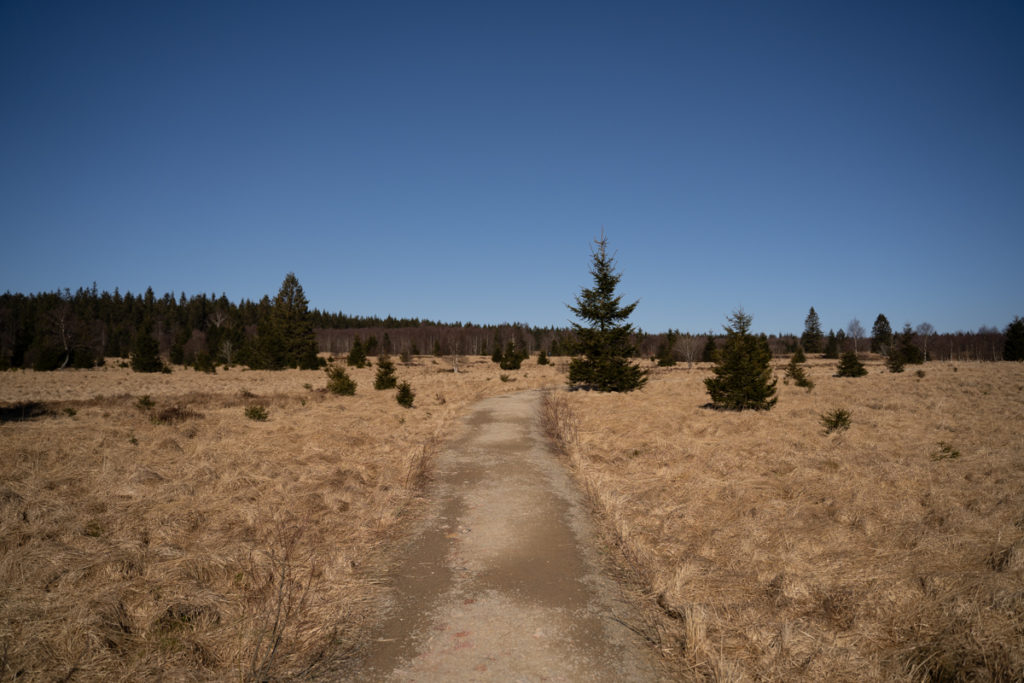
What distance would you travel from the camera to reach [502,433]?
558 inches

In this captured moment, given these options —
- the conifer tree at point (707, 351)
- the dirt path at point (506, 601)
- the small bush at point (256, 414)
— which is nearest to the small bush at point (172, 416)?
the small bush at point (256, 414)

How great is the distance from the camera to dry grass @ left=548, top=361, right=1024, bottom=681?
4367 mm

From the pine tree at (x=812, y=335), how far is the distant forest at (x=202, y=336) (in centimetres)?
377

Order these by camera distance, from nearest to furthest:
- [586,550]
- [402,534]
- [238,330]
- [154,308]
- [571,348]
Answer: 1. [586,550]
2. [402,534]
3. [571,348]
4. [238,330]
5. [154,308]

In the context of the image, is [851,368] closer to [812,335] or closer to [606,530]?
[606,530]

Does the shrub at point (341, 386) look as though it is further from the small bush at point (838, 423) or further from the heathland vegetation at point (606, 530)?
the small bush at point (838, 423)

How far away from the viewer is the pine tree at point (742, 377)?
19.0 meters

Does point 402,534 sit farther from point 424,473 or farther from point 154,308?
point 154,308

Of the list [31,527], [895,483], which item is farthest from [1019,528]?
[31,527]

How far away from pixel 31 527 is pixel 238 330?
70.5 meters

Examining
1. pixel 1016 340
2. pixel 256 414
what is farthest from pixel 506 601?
pixel 1016 340

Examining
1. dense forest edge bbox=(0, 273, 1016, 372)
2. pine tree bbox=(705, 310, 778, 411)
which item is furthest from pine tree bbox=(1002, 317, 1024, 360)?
pine tree bbox=(705, 310, 778, 411)

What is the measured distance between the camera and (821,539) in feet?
24.1

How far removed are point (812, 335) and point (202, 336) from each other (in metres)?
123
